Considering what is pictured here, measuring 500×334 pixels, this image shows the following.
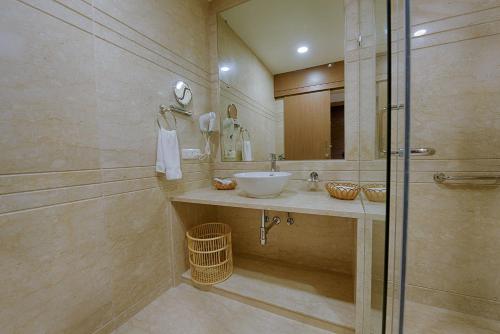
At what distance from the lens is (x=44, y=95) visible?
2.54 feet

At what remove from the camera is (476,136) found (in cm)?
104

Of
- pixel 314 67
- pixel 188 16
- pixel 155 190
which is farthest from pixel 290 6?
pixel 155 190

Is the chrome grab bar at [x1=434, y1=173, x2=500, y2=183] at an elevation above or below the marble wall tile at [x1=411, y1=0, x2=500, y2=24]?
below

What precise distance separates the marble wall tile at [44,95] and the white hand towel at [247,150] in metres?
1.03

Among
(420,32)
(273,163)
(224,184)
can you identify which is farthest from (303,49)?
(224,184)

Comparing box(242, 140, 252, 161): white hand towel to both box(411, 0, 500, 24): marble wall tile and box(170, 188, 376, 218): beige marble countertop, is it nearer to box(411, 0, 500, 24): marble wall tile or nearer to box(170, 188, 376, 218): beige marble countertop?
box(170, 188, 376, 218): beige marble countertop

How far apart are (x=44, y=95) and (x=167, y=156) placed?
59 cm

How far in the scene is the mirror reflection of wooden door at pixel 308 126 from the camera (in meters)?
1.40

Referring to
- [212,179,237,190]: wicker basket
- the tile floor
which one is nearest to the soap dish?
[212,179,237,190]: wicker basket

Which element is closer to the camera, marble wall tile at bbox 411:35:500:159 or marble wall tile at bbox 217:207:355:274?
marble wall tile at bbox 411:35:500:159

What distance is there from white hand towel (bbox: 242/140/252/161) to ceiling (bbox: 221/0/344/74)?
2.02 ft

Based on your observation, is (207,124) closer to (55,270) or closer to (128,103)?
(128,103)

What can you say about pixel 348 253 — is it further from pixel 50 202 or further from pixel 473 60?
pixel 50 202

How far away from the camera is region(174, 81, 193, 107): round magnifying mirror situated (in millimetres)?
1371
